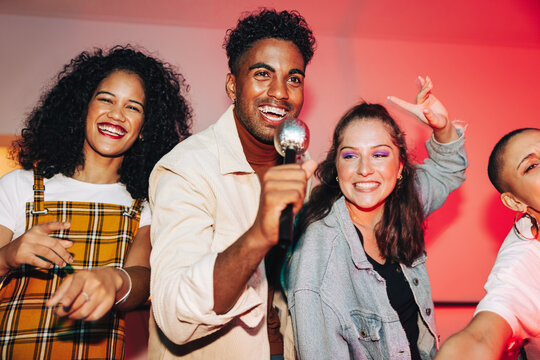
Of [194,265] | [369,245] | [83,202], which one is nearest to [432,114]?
[369,245]

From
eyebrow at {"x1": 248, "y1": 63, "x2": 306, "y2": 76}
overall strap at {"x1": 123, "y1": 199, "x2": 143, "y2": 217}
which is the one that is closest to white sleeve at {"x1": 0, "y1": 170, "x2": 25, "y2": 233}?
overall strap at {"x1": 123, "y1": 199, "x2": 143, "y2": 217}

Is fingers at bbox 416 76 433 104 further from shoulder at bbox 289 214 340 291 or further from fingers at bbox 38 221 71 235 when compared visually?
fingers at bbox 38 221 71 235

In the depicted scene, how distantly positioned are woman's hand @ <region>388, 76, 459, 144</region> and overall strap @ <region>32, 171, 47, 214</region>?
1.95 metres

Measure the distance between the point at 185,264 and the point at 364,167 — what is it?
105 centimetres

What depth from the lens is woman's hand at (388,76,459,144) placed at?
2.21m

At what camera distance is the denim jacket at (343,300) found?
1.64 meters

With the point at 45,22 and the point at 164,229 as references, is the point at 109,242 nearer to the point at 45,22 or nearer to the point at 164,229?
the point at 164,229

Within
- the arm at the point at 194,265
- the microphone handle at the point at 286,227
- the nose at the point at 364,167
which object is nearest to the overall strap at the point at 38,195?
the arm at the point at 194,265

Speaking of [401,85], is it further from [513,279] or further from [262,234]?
[262,234]

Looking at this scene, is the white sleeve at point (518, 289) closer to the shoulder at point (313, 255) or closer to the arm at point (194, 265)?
the shoulder at point (313, 255)

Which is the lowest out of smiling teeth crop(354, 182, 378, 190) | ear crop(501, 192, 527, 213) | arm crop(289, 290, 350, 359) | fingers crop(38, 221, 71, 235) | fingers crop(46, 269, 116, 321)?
arm crop(289, 290, 350, 359)

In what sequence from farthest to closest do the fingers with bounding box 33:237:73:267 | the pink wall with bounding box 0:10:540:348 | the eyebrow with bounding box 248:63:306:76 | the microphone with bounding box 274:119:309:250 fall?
1. the pink wall with bounding box 0:10:540:348
2. the eyebrow with bounding box 248:63:306:76
3. the fingers with bounding box 33:237:73:267
4. the microphone with bounding box 274:119:309:250

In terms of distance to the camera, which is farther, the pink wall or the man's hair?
the pink wall

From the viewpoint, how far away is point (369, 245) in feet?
6.49
